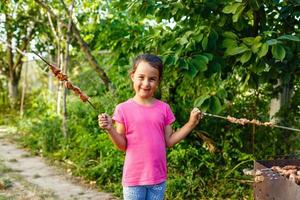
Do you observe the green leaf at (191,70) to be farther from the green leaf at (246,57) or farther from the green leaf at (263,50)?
the green leaf at (263,50)

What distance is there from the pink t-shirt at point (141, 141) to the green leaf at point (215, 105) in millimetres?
781

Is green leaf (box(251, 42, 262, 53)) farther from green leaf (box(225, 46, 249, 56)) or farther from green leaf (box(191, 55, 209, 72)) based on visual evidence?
green leaf (box(191, 55, 209, 72))

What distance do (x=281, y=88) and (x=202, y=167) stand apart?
105 cm

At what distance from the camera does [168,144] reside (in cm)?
257

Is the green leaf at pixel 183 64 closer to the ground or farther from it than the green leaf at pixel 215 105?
farther from it

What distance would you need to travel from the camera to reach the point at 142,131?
242 cm

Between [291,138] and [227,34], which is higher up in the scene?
[227,34]

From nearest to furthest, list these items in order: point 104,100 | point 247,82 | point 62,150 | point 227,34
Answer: point 227,34
point 247,82
point 104,100
point 62,150

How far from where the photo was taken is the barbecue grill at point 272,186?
86.9 inches

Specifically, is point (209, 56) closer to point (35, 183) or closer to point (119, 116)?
→ point (119, 116)

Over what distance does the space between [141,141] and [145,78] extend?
1.08 ft

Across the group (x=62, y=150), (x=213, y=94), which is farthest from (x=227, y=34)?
(x=62, y=150)

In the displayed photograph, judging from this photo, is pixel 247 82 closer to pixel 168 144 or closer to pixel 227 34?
pixel 227 34

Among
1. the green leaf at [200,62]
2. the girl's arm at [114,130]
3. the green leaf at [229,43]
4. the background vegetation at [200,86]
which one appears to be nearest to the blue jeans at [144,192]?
Result: the girl's arm at [114,130]
